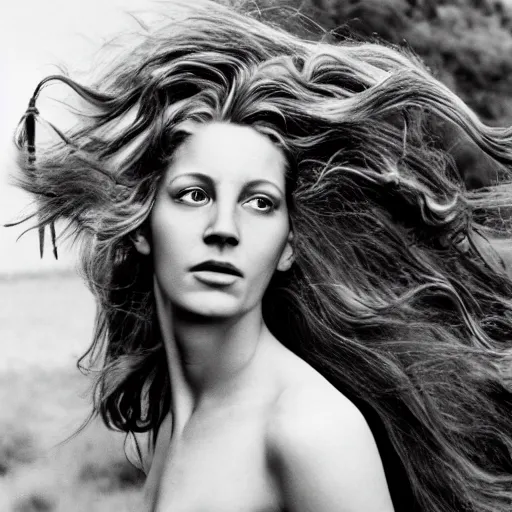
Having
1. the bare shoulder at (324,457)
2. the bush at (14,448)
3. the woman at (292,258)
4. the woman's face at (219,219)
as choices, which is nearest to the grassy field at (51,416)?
the bush at (14,448)

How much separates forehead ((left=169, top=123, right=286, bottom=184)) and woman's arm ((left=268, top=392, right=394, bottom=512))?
0.37 m

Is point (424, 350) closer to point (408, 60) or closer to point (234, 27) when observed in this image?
point (408, 60)

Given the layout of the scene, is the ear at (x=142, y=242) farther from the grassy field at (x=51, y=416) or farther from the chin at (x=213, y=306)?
the grassy field at (x=51, y=416)

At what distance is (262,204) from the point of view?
58.5 inches

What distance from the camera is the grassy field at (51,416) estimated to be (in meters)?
2.04

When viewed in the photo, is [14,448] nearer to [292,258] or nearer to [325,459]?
[292,258]

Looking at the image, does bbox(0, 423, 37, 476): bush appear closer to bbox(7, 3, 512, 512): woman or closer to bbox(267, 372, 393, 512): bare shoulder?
bbox(7, 3, 512, 512): woman

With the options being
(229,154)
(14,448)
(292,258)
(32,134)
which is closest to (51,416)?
(14,448)

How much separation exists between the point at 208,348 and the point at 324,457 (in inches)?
12.1

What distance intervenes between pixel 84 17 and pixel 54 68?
0.17 m

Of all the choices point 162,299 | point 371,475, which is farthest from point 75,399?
point 371,475

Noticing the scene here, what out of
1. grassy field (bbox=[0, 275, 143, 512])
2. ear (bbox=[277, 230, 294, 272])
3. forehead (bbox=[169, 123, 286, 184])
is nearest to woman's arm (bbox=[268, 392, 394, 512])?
ear (bbox=[277, 230, 294, 272])

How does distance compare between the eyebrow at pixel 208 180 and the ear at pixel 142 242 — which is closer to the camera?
the eyebrow at pixel 208 180

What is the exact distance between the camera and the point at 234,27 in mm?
1605
